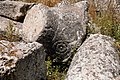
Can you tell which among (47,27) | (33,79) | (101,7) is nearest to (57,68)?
(47,27)

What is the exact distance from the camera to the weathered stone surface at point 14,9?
9297 mm

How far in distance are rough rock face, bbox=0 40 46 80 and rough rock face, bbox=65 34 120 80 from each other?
0.61m

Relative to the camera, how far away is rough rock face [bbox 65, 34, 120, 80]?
6387 millimetres

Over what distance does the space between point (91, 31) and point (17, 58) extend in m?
3.39

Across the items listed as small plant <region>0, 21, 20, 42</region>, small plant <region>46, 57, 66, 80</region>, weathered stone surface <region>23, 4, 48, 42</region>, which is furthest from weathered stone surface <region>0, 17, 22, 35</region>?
small plant <region>46, 57, 66, 80</region>

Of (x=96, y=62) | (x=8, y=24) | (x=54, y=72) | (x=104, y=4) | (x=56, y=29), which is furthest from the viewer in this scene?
(x=104, y=4)

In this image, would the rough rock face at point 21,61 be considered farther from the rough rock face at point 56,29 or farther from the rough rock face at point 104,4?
the rough rock face at point 104,4

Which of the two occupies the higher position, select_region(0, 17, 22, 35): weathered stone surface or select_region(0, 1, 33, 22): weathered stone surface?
select_region(0, 1, 33, 22): weathered stone surface

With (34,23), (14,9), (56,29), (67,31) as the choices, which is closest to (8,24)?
(14,9)

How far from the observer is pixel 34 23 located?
8344 millimetres

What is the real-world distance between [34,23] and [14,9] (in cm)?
122

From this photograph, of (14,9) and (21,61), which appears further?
(14,9)

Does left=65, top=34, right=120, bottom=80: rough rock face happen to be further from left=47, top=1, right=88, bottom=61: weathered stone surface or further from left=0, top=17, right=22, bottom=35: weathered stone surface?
left=0, top=17, right=22, bottom=35: weathered stone surface

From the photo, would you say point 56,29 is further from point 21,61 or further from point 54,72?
point 21,61
